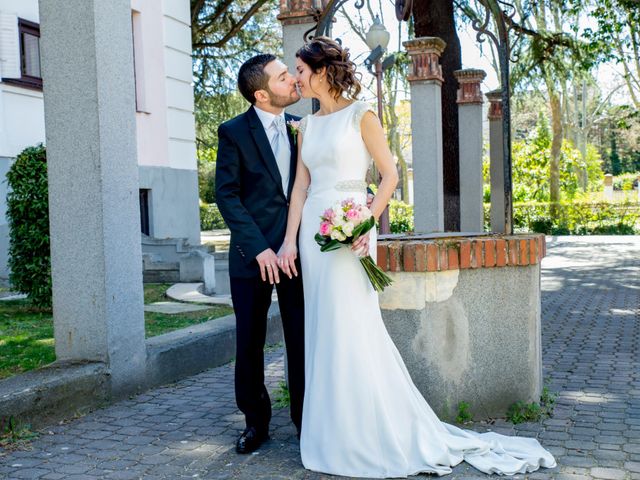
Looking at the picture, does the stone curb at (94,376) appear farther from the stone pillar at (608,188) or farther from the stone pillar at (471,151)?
the stone pillar at (608,188)

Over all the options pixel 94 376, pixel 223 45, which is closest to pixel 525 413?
pixel 94 376

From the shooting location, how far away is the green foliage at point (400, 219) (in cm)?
2711

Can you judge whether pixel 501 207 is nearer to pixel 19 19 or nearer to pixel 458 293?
pixel 458 293

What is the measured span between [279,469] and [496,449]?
1.17 m

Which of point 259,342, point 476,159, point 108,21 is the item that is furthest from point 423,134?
point 259,342

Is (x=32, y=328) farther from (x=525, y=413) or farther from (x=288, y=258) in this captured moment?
(x=525, y=413)

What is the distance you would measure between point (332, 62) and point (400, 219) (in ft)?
83.1

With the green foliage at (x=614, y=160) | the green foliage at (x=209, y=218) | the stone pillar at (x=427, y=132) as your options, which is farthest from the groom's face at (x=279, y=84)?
the green foliage at (x=614, y=160)

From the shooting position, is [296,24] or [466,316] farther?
[296,24]

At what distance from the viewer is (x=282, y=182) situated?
14.3ft

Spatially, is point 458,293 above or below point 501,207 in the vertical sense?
below

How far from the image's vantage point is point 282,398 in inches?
214

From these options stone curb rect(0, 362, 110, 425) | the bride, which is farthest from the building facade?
the bride

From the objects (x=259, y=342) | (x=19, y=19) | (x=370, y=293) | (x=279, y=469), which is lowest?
(x=279, y=469)
